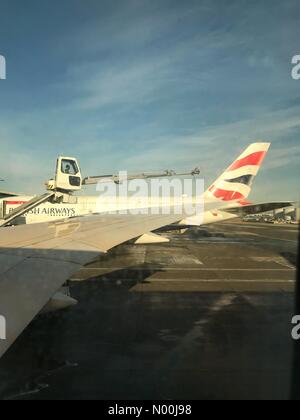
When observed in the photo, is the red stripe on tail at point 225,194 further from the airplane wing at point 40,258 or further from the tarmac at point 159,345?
the airplane wing at point 40,258

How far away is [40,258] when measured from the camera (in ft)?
10.5

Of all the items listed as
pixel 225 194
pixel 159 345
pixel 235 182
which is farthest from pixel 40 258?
pixel 225 194

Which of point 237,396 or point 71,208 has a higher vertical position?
point 71,208

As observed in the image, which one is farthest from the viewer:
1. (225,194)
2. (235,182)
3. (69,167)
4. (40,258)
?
(225,194)

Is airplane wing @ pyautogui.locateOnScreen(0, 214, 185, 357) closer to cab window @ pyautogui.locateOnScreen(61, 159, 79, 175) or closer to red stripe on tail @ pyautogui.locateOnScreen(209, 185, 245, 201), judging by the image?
cab window @ pyautogui.locateOnScreen(61, 159, 79, 175)

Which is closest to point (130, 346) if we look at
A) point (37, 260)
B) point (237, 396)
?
point (237, 396)

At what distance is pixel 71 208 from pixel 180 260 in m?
7.49

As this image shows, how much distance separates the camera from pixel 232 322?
569 centimetres

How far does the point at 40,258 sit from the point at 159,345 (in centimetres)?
220

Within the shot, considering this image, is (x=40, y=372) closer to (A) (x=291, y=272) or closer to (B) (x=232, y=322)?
(B) (x=232, y=322)

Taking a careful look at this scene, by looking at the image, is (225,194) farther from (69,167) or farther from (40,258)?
(40,258)

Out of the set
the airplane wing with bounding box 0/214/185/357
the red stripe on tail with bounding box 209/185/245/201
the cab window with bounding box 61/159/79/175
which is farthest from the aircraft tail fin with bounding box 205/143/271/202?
the airplane wing with bounding box 0/214/185/357

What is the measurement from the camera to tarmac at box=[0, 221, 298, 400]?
3.44 metres
